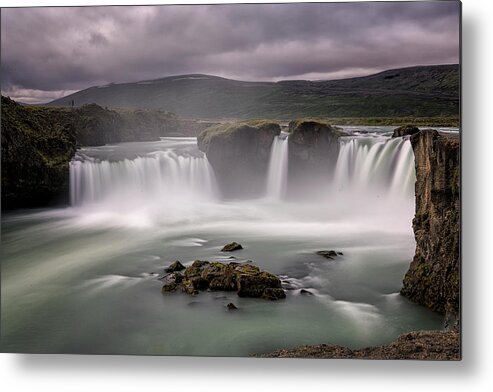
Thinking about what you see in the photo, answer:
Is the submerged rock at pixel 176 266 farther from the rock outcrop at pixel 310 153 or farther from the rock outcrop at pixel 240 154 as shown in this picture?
the rock outcrop at pixel 310 153

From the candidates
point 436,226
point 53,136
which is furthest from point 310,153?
point 53,136

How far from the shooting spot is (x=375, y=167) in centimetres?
427

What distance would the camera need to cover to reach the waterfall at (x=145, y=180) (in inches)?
175

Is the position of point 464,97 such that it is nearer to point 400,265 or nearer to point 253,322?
point 400,265

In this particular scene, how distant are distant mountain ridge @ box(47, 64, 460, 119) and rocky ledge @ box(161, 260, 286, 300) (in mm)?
1261

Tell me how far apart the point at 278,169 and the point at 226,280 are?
1090mm

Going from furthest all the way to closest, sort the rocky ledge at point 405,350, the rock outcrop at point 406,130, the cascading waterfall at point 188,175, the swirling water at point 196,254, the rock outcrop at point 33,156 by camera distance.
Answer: the rock outcrop at point 33,156, the cascading waterfall at point 188,175, the rock outcrop at point 406,130, the swirling water at point 196,254, the rocky ledge at point 405,350

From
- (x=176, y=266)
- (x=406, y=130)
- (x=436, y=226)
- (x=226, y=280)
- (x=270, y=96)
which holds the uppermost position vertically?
(x=270, y=96)

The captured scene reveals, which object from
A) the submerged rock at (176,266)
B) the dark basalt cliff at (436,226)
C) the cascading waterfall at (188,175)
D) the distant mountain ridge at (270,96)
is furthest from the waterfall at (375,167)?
the submerged rock at (176,266)

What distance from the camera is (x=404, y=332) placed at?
12.5 ft

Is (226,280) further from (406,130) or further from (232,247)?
(406,130)

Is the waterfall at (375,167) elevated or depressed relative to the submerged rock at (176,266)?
elevated

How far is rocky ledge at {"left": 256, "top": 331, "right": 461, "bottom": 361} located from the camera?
367 centimetres

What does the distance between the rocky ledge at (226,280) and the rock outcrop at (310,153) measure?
2.63ft
